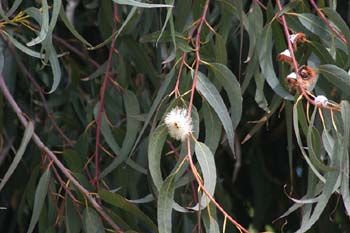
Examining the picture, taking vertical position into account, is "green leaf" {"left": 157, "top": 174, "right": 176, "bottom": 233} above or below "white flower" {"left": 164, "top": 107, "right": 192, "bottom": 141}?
below

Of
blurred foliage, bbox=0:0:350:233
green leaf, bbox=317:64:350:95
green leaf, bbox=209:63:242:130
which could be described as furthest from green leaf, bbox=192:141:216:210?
green leaf, bbox=317:64:350:95

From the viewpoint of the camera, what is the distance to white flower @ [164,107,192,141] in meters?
1.15

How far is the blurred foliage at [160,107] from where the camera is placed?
1.19 meters

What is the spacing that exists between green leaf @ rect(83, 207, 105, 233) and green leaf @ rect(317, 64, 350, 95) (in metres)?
0.39

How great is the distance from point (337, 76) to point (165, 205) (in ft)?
1.06

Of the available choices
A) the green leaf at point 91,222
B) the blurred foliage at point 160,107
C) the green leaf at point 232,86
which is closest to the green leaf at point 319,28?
the blurred foliage at point 160,107

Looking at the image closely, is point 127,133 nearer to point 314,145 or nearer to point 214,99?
point 214,99

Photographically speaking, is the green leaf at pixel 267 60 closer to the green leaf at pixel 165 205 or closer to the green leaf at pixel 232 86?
the green leaf at pixel 232 86

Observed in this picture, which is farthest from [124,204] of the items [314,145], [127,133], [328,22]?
[328,22]

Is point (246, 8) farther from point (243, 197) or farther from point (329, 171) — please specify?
point (243, 197)

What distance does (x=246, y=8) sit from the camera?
174cm

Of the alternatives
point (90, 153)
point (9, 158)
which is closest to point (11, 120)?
point (9, 158)

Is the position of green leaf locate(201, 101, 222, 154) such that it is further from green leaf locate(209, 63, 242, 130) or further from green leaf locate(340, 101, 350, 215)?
green leaf locate(340, 101, 350, 215)

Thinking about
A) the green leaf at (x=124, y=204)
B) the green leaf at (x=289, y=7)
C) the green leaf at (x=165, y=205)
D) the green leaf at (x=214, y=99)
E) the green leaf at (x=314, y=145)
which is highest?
the green leaf at (x=289, y=7)
